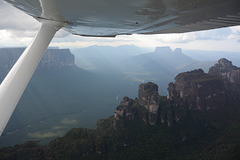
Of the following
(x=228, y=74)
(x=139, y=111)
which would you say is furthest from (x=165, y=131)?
(x=228, y=74)

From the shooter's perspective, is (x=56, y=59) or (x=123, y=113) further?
(x=56, y=59)

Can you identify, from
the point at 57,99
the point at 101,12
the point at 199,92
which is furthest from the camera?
the point at 57,99

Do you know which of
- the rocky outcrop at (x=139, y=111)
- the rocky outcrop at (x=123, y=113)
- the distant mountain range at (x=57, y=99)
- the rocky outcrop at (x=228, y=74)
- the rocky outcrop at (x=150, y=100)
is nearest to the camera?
the rocky outcrop at (x=123, y=113)

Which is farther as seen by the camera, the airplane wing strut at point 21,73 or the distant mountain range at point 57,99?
the distant mountain range at point 57,99

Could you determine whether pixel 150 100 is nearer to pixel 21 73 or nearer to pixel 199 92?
pixel 199 92

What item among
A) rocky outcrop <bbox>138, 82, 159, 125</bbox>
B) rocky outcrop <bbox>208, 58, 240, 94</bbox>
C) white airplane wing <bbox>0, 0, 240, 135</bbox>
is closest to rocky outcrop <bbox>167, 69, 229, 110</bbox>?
rocky outcrop <bbox>138, 82, 159, 125</bbox>

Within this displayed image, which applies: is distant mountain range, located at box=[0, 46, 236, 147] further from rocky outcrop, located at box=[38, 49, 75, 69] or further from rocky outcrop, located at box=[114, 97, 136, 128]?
rocky outcrop, located at box=[114, 97, 136, 128]

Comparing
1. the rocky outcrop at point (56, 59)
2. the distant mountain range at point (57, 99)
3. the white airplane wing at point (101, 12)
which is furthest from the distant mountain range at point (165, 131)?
the rocky outcrop at point (56, 59)

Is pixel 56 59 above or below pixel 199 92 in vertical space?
above

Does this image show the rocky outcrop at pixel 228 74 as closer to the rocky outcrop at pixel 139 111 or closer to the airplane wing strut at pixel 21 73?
the rocky outcrop at pixel 139 111

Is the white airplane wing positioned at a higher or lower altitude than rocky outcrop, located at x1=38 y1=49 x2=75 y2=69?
lower
